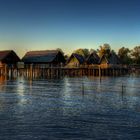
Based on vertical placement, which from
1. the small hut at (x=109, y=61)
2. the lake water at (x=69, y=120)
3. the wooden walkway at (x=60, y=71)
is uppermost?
the small hut at (x=109, y=61)

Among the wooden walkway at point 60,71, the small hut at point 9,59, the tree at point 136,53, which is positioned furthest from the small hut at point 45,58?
the tree at point 136,53

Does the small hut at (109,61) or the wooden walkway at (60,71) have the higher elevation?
the small hut at (109,61)

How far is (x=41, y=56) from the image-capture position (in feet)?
307

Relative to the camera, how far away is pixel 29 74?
85.1 meters

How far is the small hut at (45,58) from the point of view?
298ft

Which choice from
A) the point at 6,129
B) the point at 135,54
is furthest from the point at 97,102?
the point at 135,54

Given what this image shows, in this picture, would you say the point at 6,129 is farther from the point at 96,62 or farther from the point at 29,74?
the point at 96,62

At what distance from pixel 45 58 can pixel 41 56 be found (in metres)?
1.69

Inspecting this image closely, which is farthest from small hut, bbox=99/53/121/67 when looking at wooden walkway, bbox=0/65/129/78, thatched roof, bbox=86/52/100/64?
thatched roof, bbox=86/52/100/64

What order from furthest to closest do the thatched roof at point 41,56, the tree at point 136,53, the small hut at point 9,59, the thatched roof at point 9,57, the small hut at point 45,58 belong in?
the tree at point 136,53, the thatched roof at point 41,56, the small hut at point 45,58, the thatched roof at point 9,57, the small hut at point 9,59

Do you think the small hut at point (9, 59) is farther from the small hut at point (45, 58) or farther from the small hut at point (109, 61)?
the small hut at point (109, 61)

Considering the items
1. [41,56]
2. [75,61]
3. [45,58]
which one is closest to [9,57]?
[41,56]

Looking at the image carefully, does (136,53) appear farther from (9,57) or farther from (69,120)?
(69,120)

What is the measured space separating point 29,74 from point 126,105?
5829 centimetres
